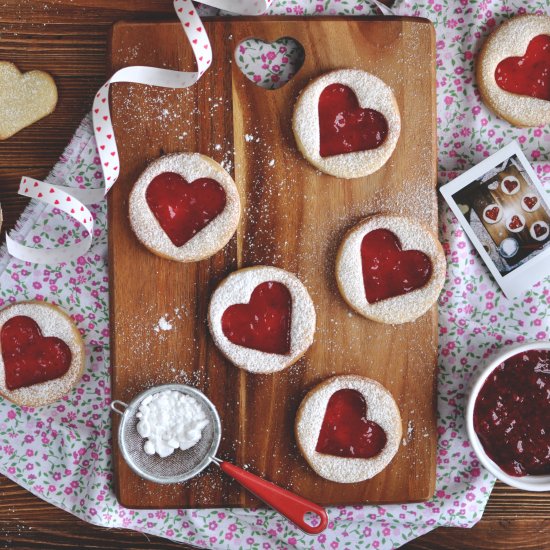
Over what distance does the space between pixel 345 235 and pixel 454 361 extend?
0.56 m

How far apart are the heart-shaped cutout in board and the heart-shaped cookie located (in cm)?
63

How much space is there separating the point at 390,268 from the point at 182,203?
674 millimetres

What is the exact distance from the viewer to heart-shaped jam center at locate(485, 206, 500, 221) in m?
2.17

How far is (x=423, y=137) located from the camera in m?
2.12

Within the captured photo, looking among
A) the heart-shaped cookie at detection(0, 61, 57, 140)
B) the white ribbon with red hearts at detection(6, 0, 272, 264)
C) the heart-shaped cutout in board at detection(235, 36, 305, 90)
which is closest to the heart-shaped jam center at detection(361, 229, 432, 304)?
the heart-shaped cutout in board at detection(235, 36, 305, 90)

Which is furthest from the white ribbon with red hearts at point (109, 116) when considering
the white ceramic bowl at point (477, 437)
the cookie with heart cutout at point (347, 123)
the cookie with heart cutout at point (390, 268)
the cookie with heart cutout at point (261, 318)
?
the white ceramic bowl at point (477, 437)

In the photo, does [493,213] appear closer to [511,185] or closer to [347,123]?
[511,185]

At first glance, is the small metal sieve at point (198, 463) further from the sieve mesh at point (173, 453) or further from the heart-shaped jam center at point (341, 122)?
the heart-shaped jam center at point (341, 122)

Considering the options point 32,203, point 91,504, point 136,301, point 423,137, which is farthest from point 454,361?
point 32,203

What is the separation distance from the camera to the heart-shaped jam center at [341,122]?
2076 mm

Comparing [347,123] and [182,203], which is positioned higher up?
[347,123]

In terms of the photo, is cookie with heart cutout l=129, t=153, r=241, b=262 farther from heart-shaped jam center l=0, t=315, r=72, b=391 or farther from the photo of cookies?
the photo of cookies

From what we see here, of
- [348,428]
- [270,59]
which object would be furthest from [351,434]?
[270,59]

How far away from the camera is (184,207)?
81.4 inches
